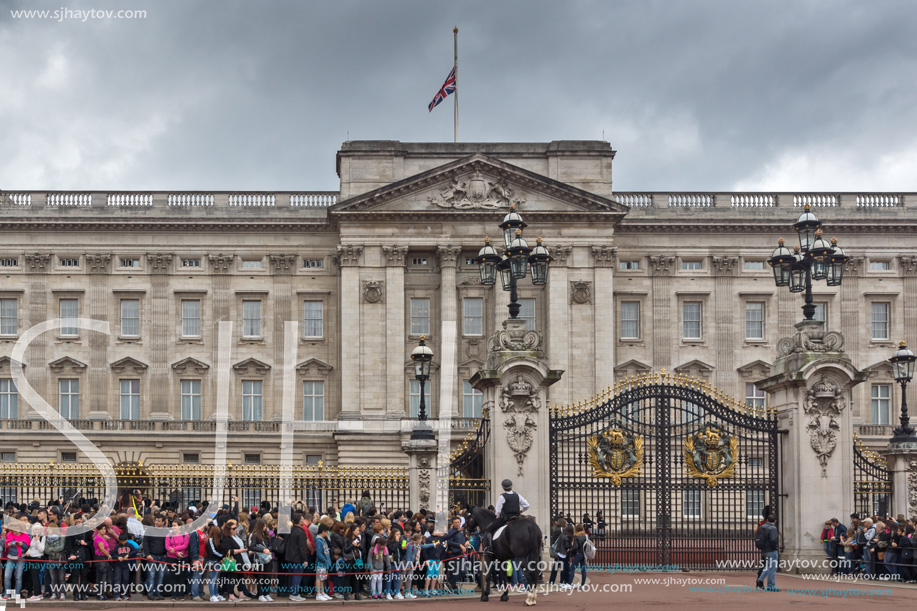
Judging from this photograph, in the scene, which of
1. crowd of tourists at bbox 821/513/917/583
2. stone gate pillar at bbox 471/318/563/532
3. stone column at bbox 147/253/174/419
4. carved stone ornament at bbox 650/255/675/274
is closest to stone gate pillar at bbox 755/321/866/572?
crowd of tourists at bbox 821/513/917/583

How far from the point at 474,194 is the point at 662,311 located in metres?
11.1

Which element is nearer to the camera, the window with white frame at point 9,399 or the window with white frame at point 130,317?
the window with white frame at point 9,399

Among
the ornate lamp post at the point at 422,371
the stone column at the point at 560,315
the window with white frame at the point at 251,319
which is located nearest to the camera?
the ornate lamp post at the point at 422,371

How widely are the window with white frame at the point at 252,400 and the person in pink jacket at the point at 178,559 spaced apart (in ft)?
129

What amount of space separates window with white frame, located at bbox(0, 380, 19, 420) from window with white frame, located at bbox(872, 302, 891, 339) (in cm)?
4253

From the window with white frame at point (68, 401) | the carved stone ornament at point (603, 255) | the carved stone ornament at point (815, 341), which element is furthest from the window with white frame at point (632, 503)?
the window with white frame at point (68, 401)

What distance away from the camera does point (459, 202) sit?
60812 mm

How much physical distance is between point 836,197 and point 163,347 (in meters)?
34.5

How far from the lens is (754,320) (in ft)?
206

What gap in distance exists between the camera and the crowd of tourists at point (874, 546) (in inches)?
1009

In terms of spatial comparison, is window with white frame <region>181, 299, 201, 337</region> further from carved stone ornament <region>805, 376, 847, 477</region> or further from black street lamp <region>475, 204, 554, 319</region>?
carved stone ornament <region>805, 376, 847, 477</region>

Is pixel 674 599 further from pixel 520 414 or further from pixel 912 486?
pixel 912 486

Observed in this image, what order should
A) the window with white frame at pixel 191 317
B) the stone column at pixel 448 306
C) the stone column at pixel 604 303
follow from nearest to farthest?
the stone column at pixel 448 306 < the stone column at pixel 604 303 < the window with white frame at pixel 191 317

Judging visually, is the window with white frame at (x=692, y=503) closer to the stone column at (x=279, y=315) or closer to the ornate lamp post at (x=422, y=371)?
the ornate lamp post at (x=422, y=371)
